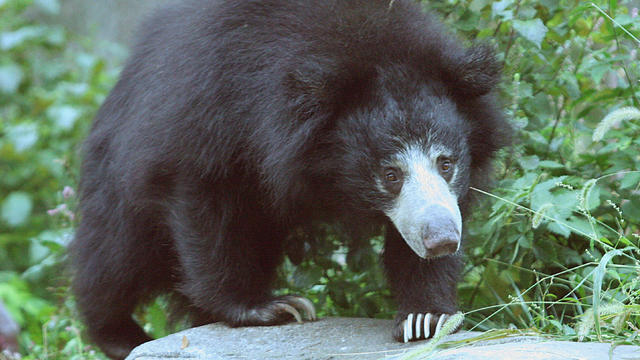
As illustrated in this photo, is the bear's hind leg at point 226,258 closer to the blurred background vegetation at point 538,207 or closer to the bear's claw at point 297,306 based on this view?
the bear's claw at point 297,306

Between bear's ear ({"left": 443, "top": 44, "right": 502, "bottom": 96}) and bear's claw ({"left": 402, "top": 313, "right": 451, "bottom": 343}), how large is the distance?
2.92 feet

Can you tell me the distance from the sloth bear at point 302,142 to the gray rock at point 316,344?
0.34 feet

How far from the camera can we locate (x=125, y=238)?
13.6 feet

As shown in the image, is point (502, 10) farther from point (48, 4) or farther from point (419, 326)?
point (48, 4)

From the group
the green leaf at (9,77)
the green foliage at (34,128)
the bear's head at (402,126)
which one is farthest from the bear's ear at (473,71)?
the green leaf at (9,77)

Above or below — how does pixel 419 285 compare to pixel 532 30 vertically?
below

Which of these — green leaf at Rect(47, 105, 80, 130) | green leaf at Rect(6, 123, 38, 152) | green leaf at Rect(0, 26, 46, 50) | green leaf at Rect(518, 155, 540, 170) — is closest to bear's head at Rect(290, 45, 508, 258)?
green leaf at Rect(518, 155, 540, 170)

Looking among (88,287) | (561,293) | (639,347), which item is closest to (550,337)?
(639,347)

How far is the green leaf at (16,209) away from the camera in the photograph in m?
7.68

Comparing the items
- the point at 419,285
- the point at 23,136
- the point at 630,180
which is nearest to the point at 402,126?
the point at 419,285

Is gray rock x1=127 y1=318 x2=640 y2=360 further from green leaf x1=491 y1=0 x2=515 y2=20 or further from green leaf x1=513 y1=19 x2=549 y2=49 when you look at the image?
green leaf x1=491 y1=0 x2=515 y2=20

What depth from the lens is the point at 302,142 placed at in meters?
3.35

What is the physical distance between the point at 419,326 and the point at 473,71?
1.00 metres

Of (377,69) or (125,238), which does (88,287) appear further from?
(377,69)
